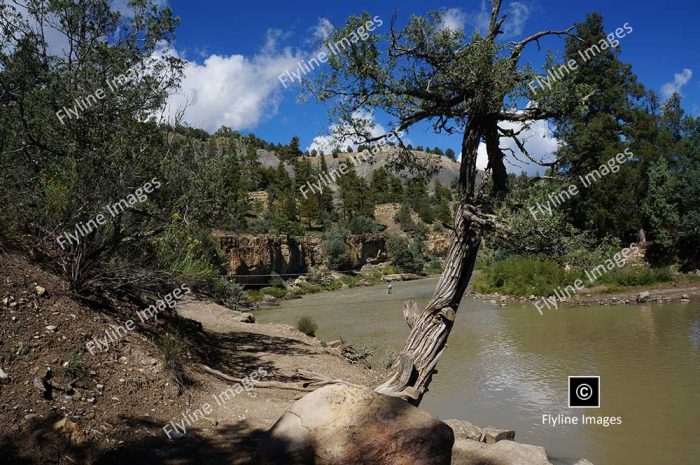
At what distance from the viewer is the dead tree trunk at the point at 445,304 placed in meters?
6.05

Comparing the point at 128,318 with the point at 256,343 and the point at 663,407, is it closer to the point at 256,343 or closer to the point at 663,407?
the point at 256,343

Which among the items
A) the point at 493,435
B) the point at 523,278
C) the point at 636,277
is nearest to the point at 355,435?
the point at 493,435

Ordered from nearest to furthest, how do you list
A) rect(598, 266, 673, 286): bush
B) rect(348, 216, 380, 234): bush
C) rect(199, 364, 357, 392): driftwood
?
rect(199, 364, 357, 392): driftwood
rect(598, 266, 673, 286): bush
rect(348, 216, 380, 234): bush

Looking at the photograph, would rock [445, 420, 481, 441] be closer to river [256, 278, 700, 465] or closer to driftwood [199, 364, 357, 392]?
river [256, 278, 700, 465]

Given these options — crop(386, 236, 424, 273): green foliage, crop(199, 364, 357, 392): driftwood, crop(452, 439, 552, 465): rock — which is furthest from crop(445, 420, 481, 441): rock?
crop(386, 236, 424, 273): green foliage

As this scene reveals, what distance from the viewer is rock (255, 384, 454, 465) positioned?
3.82 meters

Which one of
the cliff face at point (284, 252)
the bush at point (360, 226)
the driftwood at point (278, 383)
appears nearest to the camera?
the driftwood at point (278, 383)

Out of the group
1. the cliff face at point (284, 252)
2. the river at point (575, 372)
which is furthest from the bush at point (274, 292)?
the river at point (575, 372)

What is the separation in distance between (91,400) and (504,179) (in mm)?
5862

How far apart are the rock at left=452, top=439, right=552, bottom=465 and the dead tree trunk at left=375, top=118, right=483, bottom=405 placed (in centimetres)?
85

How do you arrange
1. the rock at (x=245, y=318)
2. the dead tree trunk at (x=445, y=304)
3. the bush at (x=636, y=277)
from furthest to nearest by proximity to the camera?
1. the bush at (x=636, y=277)
2. the rock at (x=245, y=318)
3. the dead tree trunk at (x=445, y=304)

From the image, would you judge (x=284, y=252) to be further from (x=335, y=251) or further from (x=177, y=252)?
(x=177, y=252)

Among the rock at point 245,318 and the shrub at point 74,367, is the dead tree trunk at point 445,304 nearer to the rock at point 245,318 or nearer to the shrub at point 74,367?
the shrub at point 74,367

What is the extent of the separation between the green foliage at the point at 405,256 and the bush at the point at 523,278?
17.4m
